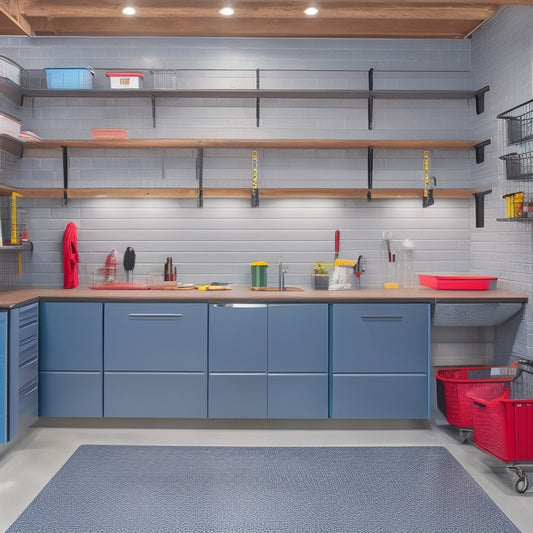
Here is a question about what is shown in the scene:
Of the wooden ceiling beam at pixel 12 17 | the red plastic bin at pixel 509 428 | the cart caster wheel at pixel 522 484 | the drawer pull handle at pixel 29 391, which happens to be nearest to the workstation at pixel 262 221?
the drawer pull handle at pixel 29 391

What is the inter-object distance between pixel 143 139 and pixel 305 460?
2.57 metres

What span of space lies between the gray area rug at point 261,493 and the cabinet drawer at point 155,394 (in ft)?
1.06

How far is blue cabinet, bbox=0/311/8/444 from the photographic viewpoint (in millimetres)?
3291

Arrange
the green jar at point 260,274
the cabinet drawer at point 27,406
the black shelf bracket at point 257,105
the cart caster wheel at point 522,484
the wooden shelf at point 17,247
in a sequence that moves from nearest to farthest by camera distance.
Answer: the cart caster wheel at point 522,484 < the cabinet drawer at point 27,406 < the wooden shelf at point 17,247 < the green jar at point 260,274 < the black shelf bracket at point 257,105

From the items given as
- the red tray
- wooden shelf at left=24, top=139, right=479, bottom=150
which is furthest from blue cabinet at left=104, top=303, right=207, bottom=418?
the red tray

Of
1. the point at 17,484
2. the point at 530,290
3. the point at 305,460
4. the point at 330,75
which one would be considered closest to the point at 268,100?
the point at 330,75

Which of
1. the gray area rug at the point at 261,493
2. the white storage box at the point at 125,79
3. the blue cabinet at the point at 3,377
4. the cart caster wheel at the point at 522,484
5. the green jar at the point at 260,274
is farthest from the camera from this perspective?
the green jar at the point at 260,274

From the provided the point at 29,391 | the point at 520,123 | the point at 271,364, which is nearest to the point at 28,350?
the point at 29,391

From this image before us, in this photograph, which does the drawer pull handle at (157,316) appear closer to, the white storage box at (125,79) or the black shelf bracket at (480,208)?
the white storage box at (125,79)

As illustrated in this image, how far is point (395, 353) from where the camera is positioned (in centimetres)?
379

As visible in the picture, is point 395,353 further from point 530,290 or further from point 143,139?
point 143,139

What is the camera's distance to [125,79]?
13.9ft

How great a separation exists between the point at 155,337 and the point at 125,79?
198cm

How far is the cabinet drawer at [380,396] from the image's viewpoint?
3783 mm
